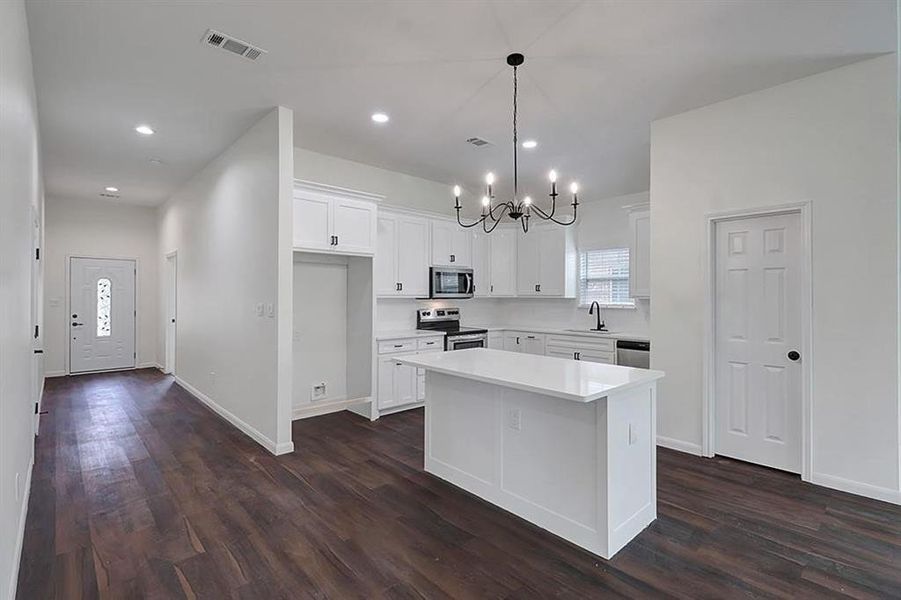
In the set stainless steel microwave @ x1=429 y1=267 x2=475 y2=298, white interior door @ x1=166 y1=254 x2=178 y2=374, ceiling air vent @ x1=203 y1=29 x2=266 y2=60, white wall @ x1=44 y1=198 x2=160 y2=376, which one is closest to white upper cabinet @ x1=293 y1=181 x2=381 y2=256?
stainless steel microwave @ x1=429 y1=267 x2=475 y2=298

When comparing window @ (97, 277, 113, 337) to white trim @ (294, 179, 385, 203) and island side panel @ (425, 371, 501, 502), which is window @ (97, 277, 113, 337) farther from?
island side panel @ (425, 371, 501, 502)

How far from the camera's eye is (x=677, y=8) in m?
2.51

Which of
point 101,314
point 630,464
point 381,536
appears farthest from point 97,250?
point 630,464

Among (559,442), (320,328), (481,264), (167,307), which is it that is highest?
(481,264)

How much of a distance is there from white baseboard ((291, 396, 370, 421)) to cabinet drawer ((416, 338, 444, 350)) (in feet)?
2.90

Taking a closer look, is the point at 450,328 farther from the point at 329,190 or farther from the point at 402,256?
the point at 329,190

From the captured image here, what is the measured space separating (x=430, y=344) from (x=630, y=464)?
3.32 meters

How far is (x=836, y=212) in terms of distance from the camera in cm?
322

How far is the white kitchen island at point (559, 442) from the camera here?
2412 millimetres

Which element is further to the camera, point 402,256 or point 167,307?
point 167,307

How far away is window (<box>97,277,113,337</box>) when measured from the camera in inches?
314

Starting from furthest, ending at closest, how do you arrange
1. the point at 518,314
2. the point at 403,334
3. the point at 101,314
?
the point at 101,314
the point at 518,314
the point at 403,334

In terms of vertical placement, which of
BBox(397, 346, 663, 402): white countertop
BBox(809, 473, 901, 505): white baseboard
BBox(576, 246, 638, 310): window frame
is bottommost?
BBox(809, 473, 901, 505): white baseboard

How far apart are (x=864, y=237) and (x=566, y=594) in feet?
10.2
